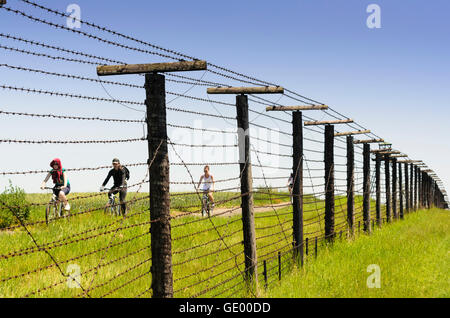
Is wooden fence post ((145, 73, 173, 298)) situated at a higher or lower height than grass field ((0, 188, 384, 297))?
higher

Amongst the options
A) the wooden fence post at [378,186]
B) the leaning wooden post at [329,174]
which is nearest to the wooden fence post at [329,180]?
the leaning wooden post at [329,174]

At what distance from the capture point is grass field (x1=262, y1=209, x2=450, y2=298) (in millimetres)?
5938

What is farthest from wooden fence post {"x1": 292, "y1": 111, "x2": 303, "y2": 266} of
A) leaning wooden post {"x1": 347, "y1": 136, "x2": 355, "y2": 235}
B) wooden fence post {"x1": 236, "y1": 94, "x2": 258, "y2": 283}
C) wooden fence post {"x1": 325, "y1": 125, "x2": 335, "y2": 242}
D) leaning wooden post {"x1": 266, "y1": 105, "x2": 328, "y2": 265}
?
leaning wooden post {"x1": 347, "y1": 136, "x2": 355, "y2": 235}

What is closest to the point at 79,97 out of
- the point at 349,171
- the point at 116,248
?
the point at 116,248

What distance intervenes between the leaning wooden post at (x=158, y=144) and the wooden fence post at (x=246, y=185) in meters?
1.99

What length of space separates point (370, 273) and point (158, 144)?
4462 millimetres

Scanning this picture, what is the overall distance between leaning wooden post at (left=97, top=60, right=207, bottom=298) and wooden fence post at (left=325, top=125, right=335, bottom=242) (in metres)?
6.70

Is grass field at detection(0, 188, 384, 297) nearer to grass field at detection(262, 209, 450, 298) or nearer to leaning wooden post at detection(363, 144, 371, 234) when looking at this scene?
grass field at detection(262, 209, 450, 298)

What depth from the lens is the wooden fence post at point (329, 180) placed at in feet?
34.1

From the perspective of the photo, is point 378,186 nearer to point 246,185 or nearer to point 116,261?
point 246,185

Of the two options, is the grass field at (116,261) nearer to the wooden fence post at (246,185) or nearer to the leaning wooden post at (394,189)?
the wooden fence post at (246,185)
